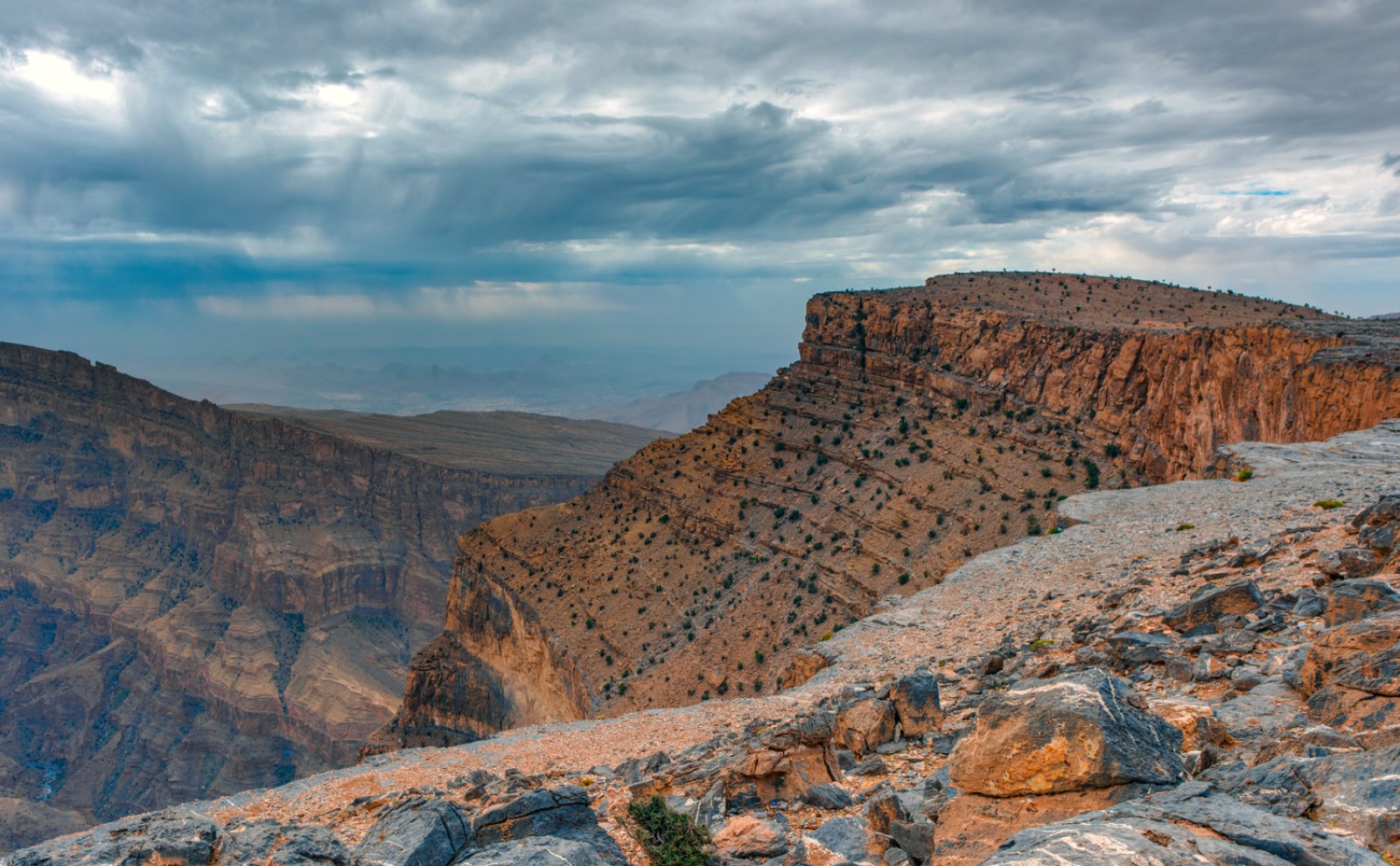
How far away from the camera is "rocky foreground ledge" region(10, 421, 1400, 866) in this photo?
6262mm

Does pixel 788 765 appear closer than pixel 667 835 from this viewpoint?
No

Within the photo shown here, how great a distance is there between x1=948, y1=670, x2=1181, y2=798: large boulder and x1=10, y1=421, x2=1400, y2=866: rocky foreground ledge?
0.06 ft

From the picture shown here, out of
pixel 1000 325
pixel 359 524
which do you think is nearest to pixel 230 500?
pixel 359 524

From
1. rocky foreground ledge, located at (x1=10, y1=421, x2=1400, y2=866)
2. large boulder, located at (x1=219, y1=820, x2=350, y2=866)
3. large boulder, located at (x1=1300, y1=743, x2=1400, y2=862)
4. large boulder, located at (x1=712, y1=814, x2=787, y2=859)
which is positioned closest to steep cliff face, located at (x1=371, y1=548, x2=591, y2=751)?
rocky foreground ledge, located at (x1=10, y1=421, x2=1400, y2=866)

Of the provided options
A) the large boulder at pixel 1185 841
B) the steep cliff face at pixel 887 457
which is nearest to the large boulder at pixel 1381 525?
the large boulder at pixel 1185 841

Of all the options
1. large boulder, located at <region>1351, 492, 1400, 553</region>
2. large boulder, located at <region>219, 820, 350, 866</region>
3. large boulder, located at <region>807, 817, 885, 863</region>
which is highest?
large boulder, located at <region>1351, 492, 1400, 553</region>

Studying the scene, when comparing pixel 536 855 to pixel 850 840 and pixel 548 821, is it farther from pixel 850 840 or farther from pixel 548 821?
pixel 850 840

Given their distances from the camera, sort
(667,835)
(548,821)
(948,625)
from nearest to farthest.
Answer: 1. (667,835)
2. (548,821)
3. (948,625)

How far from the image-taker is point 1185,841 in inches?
202

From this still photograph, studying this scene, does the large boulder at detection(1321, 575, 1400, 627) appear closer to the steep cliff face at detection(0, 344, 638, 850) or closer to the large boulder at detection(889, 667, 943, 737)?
the large boulder at detection(889, 667, 943, 737)

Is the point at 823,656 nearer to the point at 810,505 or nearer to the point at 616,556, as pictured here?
the point at 810,505

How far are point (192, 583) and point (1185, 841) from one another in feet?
446


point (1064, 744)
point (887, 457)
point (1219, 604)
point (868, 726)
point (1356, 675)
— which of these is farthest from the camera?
point (887, 457)

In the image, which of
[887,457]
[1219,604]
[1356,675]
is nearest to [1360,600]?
[1219,604]
